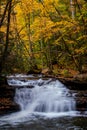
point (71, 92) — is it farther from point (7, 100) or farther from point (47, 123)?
point (47, 123)

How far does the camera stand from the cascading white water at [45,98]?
46.9 ft

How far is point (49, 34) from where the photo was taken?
1994 centimetres

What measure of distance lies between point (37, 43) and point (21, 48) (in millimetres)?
2249

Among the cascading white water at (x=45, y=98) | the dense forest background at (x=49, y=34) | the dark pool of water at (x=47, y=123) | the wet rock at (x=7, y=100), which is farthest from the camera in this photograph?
the dense forest background at (x=49, y=34)

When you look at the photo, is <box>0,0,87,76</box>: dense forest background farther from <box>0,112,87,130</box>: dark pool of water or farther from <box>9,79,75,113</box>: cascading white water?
<box>0,112,87,130</box>: dark pool of water

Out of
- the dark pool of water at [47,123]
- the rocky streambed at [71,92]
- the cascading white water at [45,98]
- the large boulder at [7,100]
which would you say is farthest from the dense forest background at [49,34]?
the dark pool of water at [47,123]

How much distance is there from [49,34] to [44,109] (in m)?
7.16

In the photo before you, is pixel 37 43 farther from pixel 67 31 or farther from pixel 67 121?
pixel 67 121

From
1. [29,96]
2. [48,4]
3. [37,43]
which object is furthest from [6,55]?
[37,43]

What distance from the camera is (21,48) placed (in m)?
27.7

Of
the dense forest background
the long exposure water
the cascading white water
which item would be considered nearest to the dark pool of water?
the long exposure water

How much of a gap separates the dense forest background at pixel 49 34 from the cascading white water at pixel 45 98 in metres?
1.54

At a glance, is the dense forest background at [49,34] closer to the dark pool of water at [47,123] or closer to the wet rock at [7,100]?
the wet rock at [7,100]

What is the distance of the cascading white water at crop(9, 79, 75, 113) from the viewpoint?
46.9 feet
